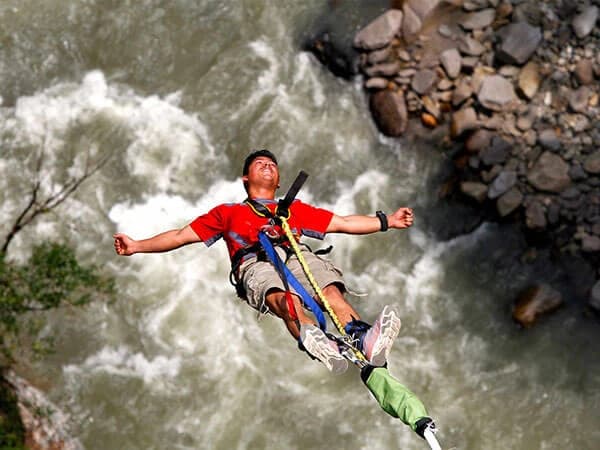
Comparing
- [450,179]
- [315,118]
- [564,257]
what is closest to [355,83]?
[315,118]

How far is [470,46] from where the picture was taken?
976 cm

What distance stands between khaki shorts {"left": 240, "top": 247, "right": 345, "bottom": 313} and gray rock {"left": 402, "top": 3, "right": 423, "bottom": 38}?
4.74 meters

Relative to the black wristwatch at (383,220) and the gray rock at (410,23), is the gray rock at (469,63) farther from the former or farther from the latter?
the black wristwatch at (383,220)

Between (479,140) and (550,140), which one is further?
(479,140)

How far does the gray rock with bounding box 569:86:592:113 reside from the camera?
9.34 metres

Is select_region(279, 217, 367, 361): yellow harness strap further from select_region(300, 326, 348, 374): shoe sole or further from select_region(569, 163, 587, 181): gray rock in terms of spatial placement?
select_region(569, 163, 587, 181): gray rock

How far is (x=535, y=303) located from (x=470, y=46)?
280cm

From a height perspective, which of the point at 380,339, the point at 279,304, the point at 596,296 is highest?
the point at 596,296

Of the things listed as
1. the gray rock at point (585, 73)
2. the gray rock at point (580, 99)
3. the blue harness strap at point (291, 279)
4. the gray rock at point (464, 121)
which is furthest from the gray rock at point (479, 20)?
the blue harness strap at point (291, 279)

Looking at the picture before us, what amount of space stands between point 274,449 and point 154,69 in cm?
457

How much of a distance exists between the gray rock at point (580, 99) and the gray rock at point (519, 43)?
65 cm

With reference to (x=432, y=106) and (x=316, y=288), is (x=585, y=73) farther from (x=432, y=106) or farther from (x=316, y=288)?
(x=316, y=288)

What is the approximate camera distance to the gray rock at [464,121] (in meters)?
9.59

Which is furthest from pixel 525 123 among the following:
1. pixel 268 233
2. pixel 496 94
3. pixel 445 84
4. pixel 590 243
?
pixel 268 233
